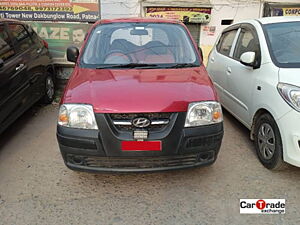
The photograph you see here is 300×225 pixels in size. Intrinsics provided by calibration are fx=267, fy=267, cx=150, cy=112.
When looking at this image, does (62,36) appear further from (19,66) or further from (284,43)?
(284,43)

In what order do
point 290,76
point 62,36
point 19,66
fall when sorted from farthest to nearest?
point 62,36, point 19,66, point 290,76

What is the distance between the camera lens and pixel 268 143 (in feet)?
9.61

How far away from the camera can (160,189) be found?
2.66 meters

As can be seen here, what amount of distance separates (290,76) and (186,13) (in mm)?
6154

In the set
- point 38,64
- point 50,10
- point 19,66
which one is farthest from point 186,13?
point 19,66

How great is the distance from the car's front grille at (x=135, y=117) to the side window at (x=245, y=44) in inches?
69.3

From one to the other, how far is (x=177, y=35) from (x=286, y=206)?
227cm

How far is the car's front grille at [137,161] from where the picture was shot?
2330 millimetres

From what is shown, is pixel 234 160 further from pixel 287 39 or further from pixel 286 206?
pixel 287 39

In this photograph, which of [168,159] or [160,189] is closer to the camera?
[168,159]

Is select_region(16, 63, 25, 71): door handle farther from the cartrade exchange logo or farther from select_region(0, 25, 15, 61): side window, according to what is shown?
the cartrade exchange logo

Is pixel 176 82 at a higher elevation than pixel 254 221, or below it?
higher

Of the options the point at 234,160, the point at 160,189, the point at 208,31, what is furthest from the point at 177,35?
the point at 208,31

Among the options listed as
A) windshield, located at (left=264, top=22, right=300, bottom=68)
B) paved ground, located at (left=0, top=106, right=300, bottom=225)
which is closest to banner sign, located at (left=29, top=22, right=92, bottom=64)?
paved ground, located at (left=0, top=106, right=300, bottom=225)
